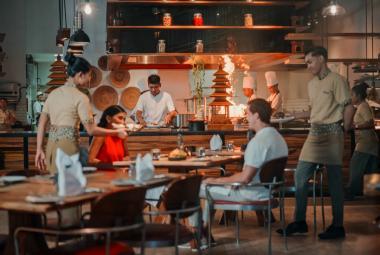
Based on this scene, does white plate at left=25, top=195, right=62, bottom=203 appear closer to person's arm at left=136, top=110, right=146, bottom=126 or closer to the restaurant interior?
the restaurant interior

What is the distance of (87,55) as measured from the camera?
1231 cm

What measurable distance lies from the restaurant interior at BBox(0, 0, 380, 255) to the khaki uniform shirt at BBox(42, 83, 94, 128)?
11mm

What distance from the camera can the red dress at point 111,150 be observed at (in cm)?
598

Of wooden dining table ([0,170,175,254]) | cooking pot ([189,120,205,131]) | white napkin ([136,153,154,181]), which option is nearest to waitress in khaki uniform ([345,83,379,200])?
cooking pot ([189,120,205,131])

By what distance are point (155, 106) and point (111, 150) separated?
364cm

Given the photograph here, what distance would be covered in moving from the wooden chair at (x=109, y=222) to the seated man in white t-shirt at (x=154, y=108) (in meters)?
5.88

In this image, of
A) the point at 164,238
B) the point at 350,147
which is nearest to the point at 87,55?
the point at 350,147

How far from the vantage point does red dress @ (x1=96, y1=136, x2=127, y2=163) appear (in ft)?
19.6

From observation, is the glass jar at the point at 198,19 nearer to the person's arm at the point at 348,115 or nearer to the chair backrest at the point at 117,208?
the person's arm at the point at 348,115

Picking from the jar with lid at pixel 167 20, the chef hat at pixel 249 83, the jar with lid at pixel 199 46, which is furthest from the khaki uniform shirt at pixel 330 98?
the jar with lid at pixel 167 20

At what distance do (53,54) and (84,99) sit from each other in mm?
7652

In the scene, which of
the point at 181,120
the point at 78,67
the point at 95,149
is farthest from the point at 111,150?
the point at 181,120

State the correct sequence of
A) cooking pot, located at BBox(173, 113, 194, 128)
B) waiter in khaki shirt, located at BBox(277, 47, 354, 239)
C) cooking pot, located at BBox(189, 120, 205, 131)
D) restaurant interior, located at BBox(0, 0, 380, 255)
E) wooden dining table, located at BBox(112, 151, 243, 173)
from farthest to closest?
cooking pot, located at BBox(173, 113, 194, 128)
cooking pot, located at BBox(189, 120, 205, 131)
waiter in khaki shirt, located at BBox(277, 47, 354, 239)
wooden dining table, located at BBox(112, 151, 243, 173)
restaurant interior, located at BBox(0, 0, 380, 255)

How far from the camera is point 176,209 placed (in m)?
3.83
